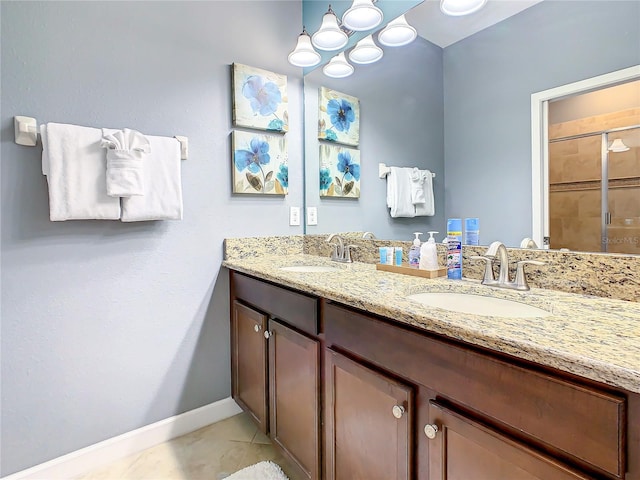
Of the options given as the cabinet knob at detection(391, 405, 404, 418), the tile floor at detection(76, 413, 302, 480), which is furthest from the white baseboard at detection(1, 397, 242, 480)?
the cabinet knob at detection(391, 405, 404, 418)

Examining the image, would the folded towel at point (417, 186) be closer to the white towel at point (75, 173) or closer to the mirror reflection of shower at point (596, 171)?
the mirror reflection of shower at point (596, 171)

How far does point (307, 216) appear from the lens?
2.19m

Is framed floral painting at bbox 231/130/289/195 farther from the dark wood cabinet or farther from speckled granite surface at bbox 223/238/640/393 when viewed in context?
speckled granite surface at bbox 223/238/640/393

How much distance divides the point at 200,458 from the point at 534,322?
5.24ft

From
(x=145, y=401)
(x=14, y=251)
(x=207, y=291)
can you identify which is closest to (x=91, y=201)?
(x=14, y=251)

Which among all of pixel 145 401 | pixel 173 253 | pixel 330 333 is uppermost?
pixel 173 253

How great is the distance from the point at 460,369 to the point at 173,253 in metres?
1.48

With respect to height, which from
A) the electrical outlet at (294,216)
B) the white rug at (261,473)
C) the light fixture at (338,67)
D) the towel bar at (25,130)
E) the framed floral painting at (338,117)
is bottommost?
the white rug at (261,473)

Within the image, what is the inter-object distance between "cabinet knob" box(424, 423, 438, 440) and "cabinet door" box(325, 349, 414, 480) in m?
0.05

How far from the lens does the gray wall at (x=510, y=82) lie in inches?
41.0

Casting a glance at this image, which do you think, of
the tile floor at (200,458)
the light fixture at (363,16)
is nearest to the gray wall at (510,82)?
the light fixture at (363,16)

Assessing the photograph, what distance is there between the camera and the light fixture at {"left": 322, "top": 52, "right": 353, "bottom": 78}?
1.98 meters

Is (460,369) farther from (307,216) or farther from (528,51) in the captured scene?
(307,216)

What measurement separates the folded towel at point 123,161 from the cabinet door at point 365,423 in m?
1.09
